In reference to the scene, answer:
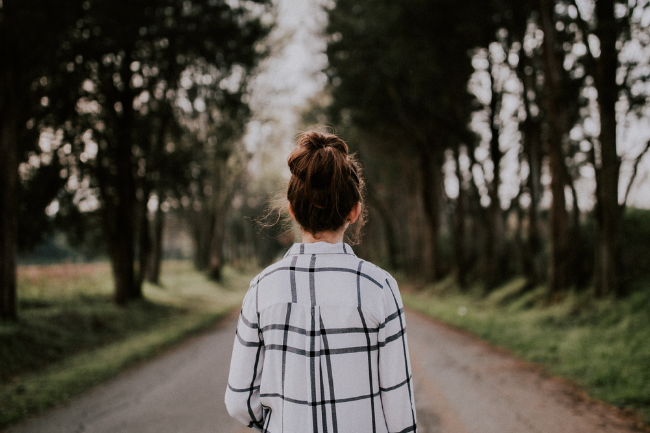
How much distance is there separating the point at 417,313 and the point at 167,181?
967 cm

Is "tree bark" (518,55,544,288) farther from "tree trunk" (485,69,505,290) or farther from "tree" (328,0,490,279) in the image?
"tree" (328,0,490,279)

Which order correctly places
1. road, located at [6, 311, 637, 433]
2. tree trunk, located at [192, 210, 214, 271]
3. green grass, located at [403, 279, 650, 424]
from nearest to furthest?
1. road, located at [6, 311, 637, 433]
2. green grass, located at [403, 279, 650, 424]
3. tree trunk, located at [192, 210, 214, 271]

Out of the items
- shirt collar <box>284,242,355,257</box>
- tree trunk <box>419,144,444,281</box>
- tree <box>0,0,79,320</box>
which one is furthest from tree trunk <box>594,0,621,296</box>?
tree <box>0,0,79,320</box>

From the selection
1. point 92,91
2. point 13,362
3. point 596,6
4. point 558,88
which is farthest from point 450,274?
point 13,362

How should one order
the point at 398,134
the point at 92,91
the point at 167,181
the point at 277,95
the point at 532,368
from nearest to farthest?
the point at 532,368 < the point at 92,91 < the point at 167,181 < the point at 398,134 < the point at 277,95

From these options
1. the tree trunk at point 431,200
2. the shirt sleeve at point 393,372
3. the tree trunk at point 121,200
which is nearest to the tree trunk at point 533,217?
the tree trunk at point 431,200

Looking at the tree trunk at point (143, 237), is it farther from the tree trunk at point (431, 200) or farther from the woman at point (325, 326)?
the woman at point (325, 326)

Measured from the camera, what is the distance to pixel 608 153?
9.60m

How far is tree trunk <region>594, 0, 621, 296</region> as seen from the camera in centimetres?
952

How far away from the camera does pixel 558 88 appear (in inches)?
448

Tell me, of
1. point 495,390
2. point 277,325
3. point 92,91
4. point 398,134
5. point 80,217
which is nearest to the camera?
point 277,325

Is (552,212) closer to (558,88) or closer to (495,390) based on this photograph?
(558,88)

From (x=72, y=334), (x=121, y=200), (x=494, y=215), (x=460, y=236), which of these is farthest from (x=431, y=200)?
(x=72, y=334)

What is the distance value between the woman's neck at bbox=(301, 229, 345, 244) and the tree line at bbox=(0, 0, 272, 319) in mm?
9759
